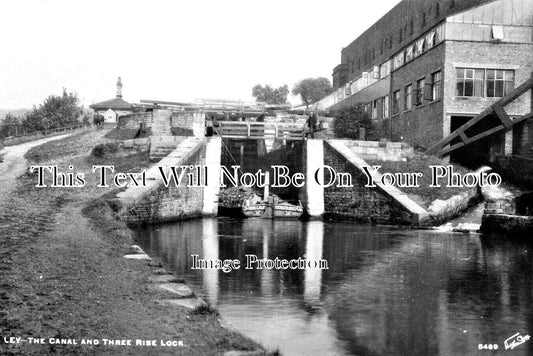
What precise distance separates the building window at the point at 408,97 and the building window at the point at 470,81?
4722 millimetres

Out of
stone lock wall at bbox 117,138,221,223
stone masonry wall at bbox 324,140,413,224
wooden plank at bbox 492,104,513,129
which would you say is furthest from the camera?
wooden plank at bbox 492,104,513,129

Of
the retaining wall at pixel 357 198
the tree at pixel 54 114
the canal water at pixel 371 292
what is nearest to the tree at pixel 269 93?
the tree at pixel 54 114

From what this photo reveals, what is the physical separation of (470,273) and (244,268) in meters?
4.02

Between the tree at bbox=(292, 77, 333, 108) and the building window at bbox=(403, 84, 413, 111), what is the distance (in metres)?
35.7

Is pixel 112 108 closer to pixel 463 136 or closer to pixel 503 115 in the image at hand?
pixel 463 136

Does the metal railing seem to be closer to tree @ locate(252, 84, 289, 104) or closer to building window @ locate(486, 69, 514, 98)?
building window @ locate(486, 69, 514, 98)

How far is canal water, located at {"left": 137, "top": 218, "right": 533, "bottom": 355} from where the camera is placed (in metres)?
5.29

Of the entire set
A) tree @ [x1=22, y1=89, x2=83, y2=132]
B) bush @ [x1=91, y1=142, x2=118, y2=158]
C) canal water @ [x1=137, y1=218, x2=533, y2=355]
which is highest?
tree @ [x1=22, y1=89, x2=83, y2=132]

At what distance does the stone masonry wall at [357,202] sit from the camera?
61.7 ft

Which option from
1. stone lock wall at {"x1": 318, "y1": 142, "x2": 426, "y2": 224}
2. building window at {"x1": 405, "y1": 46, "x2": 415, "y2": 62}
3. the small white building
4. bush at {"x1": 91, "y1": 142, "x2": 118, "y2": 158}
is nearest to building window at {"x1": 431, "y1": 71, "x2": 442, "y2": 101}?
building window at {"x1": 405, "y1": 46, "x2": 415, "y2": 62}

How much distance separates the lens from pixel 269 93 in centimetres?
6925

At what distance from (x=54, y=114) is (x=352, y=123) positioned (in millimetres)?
33181

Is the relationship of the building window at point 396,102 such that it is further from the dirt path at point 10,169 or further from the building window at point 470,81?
the dirt path at point 10,169

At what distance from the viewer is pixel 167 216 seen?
1831 centimetres
